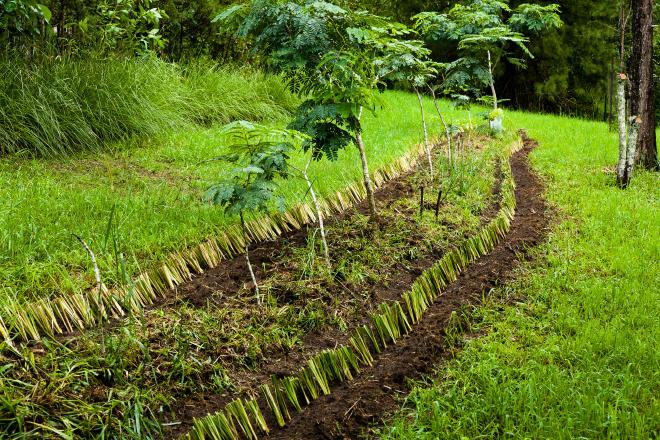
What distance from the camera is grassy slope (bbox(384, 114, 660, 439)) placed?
244 centimetres

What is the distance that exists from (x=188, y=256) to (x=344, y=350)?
4.69 ft

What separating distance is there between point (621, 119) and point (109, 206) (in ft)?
17.0

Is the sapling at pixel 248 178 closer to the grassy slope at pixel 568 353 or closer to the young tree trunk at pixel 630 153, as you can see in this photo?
the grassy slope at pixel 568 353

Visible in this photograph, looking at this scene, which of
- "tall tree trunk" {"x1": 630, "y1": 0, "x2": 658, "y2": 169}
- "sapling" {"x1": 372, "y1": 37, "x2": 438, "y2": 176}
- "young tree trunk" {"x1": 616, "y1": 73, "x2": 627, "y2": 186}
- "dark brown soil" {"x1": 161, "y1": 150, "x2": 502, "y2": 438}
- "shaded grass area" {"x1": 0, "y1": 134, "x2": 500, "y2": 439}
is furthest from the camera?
"tall tree trunk" {"x1": 630, "y1": 0, "x2": 658, "y2": 169}

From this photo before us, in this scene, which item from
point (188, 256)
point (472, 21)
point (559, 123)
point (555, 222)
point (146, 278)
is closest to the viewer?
point (146, 278)

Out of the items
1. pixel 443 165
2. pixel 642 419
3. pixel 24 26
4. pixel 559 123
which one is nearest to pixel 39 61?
pixel 24 26

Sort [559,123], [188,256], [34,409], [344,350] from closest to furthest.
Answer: [34,409] → [344,350] → [188,256] → [559,123]

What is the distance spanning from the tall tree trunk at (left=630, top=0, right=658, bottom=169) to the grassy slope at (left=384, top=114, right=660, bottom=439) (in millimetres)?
2042

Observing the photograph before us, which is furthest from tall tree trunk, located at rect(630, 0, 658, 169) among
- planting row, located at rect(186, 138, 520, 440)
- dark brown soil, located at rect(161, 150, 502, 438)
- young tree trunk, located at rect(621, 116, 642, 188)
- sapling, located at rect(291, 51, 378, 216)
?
sapling, located at rect(291, 51, 378, 216)

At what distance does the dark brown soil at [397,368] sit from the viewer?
2.58m

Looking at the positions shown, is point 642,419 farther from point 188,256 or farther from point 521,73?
point 521,73

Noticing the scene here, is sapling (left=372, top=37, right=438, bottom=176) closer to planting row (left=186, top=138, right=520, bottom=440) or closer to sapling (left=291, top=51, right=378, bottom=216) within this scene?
sapling (left=291, top=51, right=378, bottom=216)

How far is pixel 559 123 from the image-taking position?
37.7ft

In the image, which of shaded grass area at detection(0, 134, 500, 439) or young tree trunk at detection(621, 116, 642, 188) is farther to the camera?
young tree trunk at detection(621, 116, 642, 188)
